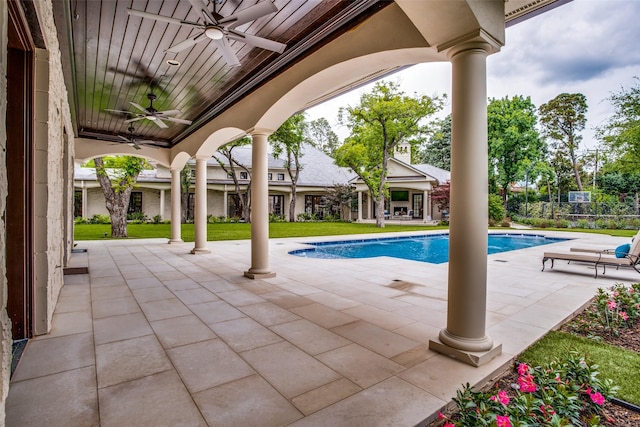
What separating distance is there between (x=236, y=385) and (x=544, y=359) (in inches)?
106

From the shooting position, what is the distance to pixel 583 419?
2.24 meters

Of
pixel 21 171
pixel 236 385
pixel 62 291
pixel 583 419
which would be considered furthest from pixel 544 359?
pixel 62 291

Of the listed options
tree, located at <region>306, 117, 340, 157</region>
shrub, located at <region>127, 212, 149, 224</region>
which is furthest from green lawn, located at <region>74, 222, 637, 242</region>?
tree, located at <region>306, 117, 340, 157</region>

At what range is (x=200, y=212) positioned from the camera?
32.7 ft

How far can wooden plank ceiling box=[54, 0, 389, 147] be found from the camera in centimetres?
376

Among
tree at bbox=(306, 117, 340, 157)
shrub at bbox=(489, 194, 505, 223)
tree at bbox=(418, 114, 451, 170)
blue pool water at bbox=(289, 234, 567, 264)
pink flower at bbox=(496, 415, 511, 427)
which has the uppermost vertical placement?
tree at bbox=(306, 117, 340, 157)

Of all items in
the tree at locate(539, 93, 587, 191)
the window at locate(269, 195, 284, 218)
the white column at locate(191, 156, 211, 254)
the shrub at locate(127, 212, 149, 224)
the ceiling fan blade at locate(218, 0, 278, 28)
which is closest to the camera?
the ceiling fan blade at locate(218, 0, 278, 28)

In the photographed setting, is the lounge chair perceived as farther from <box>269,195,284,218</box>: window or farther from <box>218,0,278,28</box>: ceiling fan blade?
<box>269,195,284,218</box>: window

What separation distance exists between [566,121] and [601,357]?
3412 cm

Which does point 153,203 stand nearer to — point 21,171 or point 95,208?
point 95,208

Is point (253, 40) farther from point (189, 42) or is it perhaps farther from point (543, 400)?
point (543, 400)

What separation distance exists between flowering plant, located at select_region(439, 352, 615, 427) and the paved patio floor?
0.69 ft

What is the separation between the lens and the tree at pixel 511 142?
86.2 ft

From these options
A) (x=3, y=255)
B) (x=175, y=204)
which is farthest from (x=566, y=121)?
(x=3, y=255)
